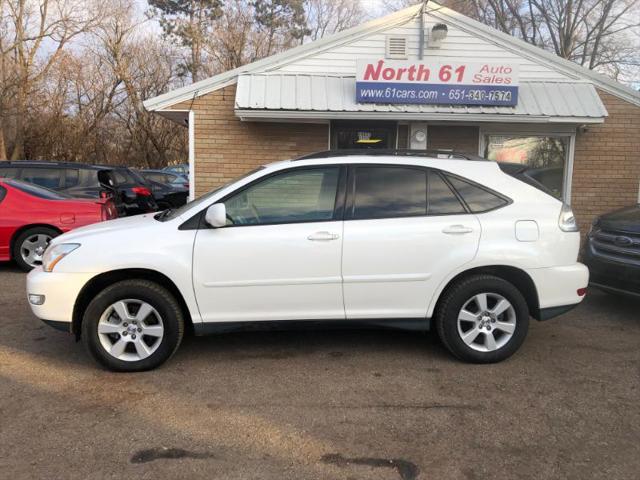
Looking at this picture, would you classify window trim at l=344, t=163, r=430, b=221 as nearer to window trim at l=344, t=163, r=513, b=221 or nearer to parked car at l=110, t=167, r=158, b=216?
window trim at l=344, t=163, r=513, b=221

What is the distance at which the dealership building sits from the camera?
8.84 m

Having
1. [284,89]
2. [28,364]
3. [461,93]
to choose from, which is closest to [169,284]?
[28,364]

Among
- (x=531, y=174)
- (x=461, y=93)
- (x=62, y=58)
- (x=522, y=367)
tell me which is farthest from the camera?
(x=62, y=58)

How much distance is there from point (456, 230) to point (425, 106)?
528 cm

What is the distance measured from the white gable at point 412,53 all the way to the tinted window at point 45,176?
4.45 metres

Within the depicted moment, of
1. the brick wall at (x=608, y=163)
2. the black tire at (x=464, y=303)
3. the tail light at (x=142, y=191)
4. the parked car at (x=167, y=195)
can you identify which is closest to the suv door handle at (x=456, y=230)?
the black tire at (x=464, y=303)

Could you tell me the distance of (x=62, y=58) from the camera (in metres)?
27.1

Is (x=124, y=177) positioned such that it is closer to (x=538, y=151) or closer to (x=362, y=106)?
(x=362, y=106)

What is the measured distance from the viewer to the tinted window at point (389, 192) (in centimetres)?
422

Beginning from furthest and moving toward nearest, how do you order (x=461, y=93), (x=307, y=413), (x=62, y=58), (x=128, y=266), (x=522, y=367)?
1. (x=62, y=58)
2. (x=461, y=93)
3. (x=522, y=367)
4. (x=128, y=266)
5. (x=307, y=413)

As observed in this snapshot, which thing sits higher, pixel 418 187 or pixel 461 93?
pixel 461 93

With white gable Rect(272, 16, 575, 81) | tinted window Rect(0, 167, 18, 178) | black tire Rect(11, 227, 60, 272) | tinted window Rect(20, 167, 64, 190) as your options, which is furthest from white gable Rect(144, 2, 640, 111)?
black tire Rect(11, 227, 60, 272)

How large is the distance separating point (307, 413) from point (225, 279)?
3.88 feet

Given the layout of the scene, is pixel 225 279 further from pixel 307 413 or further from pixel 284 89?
pixel 284 89
